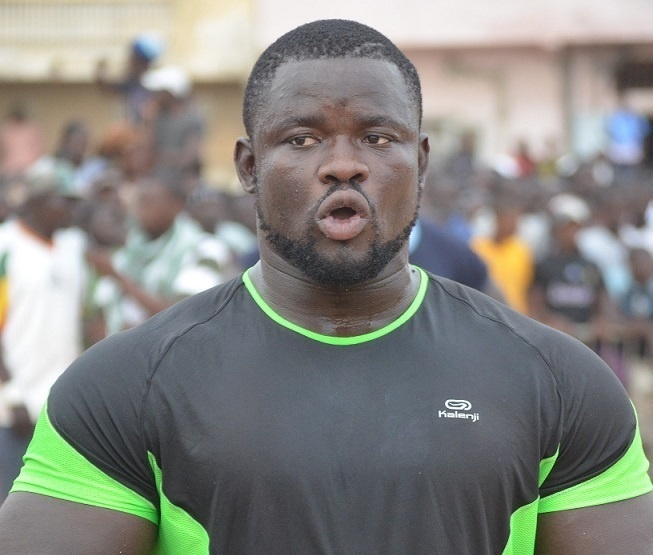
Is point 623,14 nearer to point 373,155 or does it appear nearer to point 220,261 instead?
point 220,261

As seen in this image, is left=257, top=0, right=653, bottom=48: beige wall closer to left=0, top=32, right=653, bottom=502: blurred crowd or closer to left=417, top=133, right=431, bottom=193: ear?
left=0, top=32, right=653, bottom=502: blurred crowd

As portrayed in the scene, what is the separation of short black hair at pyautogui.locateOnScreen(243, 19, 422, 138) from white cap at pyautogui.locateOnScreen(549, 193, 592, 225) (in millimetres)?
8978

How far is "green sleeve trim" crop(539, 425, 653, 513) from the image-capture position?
2611 millimetres

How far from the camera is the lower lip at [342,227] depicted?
101 inches

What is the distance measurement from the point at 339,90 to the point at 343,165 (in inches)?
5.8

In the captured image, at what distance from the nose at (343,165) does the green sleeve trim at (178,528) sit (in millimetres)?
614

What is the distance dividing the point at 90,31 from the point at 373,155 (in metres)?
20.7

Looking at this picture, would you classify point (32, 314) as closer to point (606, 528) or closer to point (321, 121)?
point (321, 121)

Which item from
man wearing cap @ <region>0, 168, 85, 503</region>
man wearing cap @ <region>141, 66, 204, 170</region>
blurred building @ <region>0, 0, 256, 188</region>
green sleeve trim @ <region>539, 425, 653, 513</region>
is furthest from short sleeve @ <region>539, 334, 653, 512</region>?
blurred building @ <region>0, 0, 256, 188</region>

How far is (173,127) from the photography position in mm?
12711

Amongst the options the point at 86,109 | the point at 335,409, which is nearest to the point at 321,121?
the point at 335,409

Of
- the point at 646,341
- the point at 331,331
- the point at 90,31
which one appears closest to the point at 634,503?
the point at 331,331

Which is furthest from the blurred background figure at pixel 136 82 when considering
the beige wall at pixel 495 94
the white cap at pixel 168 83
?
the beige wall at pixel 495 94

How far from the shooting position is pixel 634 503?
8.62ft
